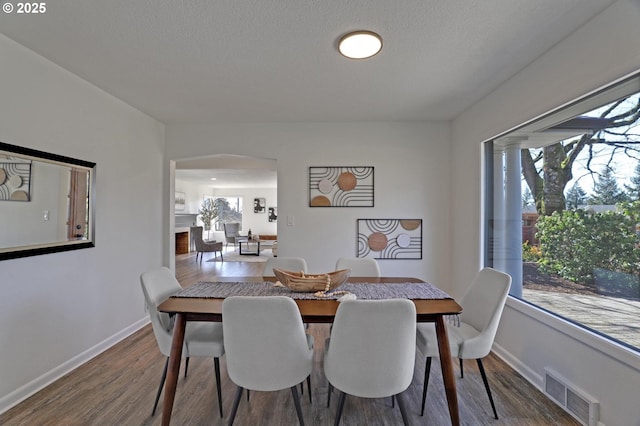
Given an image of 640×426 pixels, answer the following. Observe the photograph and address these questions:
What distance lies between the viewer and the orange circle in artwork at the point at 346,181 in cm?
357

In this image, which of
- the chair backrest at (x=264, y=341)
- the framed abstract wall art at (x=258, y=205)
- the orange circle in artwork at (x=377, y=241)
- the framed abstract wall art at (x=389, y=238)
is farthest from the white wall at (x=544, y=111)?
the framed abstract wall art at (x=258, y=205)

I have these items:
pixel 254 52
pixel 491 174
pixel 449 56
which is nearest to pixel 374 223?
pixel 491 174

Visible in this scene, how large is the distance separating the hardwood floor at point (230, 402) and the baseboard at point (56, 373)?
4 centimetres

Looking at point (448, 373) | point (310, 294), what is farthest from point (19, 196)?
point (448, 373)

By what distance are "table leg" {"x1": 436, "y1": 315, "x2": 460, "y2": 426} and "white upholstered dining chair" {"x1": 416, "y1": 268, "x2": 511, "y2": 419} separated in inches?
7.4

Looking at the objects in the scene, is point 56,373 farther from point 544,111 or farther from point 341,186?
point 544,111

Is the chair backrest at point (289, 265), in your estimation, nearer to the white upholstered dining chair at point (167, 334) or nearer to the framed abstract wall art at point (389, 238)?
the white upholstered dining chair at point (167, 334)

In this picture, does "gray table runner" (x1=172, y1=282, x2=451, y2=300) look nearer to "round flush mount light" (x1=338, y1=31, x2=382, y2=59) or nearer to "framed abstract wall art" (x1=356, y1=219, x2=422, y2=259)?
"framed abstract wall art" (x1=356, y1=219, x2=422, y2=259)

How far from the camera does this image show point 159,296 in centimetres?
190

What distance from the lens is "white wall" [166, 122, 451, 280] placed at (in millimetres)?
3547

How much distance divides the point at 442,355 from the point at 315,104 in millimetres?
2470

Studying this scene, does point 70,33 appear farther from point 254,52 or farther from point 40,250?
point 40,250

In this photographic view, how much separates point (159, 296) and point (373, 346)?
1.42 metres

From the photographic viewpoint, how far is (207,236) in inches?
415
